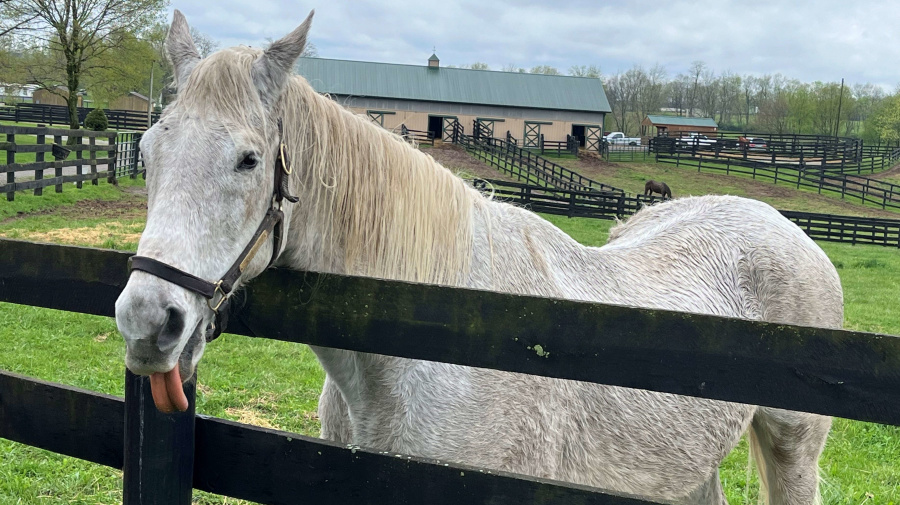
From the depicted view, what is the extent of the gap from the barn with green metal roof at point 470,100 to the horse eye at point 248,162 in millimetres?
43353

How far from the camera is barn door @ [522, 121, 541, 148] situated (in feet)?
151

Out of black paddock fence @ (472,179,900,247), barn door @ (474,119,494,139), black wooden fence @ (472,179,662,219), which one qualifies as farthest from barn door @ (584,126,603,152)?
black wooden fence @ (472,179,662,219)

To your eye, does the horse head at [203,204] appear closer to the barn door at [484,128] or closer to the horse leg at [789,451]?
the horse leg at [789,451]

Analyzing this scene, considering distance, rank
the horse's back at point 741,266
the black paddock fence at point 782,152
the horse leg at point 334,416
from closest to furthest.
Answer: the horse leg at point 334,416
the horse's back at point 741,266
the black paddock fence at point 782,152

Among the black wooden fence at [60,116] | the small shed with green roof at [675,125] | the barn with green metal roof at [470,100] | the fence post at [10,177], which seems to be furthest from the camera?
the small shed with green roof at [675,125]

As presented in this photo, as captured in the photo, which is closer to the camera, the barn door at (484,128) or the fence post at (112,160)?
the fence post at (112,160)

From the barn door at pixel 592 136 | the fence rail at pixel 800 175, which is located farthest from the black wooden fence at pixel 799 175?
the barn door at pixel 592 136

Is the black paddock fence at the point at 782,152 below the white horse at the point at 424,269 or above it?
above

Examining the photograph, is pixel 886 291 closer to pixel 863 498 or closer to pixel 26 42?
pixel 863 498

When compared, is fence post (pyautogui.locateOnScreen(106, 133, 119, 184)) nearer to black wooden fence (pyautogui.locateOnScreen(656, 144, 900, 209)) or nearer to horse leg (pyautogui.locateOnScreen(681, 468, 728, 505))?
horse leg (pyautogui.locateOnScreen(681, 468, 728, 505))

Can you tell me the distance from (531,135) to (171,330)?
46.0 meters

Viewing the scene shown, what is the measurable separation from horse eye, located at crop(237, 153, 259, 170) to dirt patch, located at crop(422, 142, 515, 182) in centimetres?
2865

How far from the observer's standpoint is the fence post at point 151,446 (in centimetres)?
200

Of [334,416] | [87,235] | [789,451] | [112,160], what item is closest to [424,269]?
[334,416]
